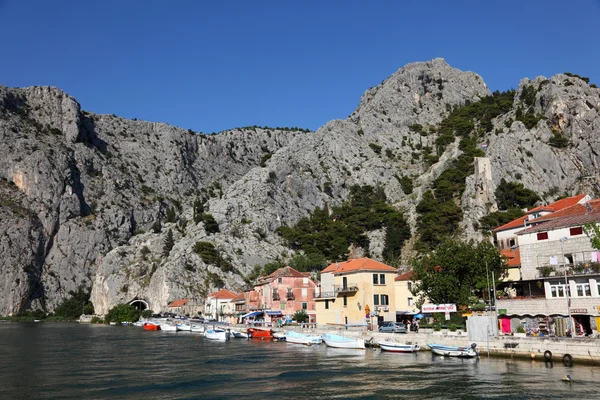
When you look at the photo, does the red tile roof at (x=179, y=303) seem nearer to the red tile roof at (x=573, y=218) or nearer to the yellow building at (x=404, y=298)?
the yellow building at (x=404, y=298)

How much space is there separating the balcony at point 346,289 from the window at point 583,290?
97.2ft

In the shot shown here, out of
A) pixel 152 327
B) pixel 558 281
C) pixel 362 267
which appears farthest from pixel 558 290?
pixel 152 327

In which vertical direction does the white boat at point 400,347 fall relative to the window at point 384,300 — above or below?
below

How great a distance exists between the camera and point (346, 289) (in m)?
68.9

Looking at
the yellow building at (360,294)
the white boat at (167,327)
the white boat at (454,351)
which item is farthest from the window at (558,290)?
the white boat at (167,327)

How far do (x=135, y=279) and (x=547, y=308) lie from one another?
113 meters

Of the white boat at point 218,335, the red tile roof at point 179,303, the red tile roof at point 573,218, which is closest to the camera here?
the red tile roof at point 573,218

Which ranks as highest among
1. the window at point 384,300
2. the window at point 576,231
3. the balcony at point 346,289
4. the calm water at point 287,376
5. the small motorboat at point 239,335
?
the window at point 576,231

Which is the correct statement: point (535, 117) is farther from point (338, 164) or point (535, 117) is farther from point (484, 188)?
point (338, 164)

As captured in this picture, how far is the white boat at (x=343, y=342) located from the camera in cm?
5206

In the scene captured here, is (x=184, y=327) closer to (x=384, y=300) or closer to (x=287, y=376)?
(x=384, y=300)

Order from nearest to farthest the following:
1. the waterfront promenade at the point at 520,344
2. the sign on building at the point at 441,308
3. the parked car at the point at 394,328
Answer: the waterfront promenade at the point at 520,344, the sign on building at the point at 441,308, the parked car at the point at 394,328

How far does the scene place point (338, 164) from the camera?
6122 inches

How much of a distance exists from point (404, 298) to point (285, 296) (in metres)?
25.0
